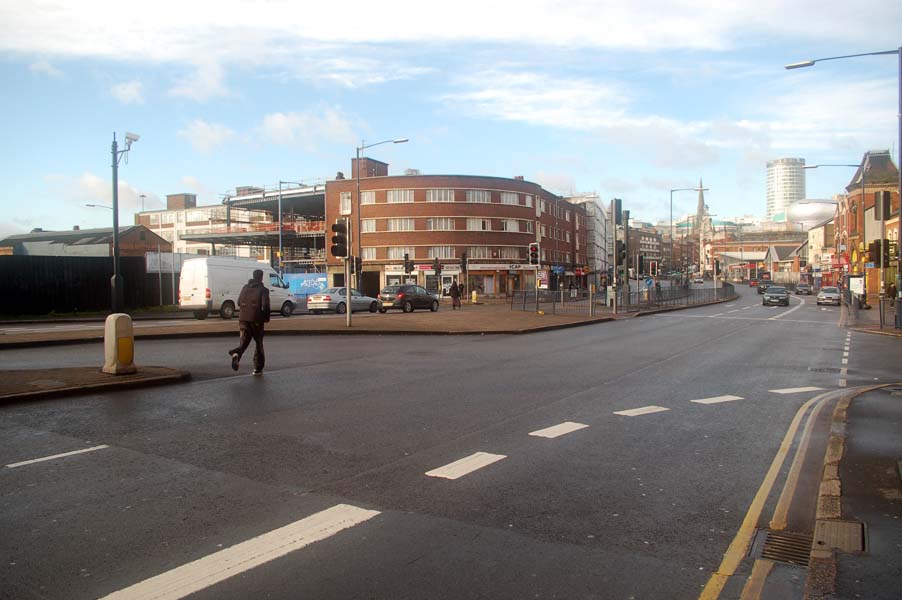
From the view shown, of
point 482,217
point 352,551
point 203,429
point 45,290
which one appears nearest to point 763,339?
point 203,429

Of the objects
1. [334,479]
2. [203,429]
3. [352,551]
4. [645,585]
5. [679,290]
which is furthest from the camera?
[679,290]

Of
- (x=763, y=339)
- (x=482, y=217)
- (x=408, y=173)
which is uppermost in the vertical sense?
(x=408, y=173)

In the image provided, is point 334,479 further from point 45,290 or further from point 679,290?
point 679,290

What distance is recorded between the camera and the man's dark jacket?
39.0ft

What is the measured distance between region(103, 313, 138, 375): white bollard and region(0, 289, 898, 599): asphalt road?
1073 mm

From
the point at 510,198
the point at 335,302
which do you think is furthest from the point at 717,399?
the point at 510,198

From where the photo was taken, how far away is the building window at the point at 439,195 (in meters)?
69.9

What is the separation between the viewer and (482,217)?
7169 centimetres

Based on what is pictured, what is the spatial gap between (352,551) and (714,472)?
11.6ft

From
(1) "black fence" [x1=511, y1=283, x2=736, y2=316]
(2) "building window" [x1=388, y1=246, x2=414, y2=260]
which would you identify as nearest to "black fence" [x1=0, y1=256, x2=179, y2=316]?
(1) "black fence" [x1=511, y1=283, x2=736, y2=316]

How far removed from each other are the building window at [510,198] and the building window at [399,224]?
11.0 m

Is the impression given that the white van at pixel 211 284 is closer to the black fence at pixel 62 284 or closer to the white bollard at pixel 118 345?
the black fence at pixel 62 284

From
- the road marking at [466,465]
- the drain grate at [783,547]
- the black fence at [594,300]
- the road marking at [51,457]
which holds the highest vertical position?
the black fence at [594,300]

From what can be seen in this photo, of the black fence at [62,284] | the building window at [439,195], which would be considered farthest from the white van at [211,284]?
the building window at [439,195]
